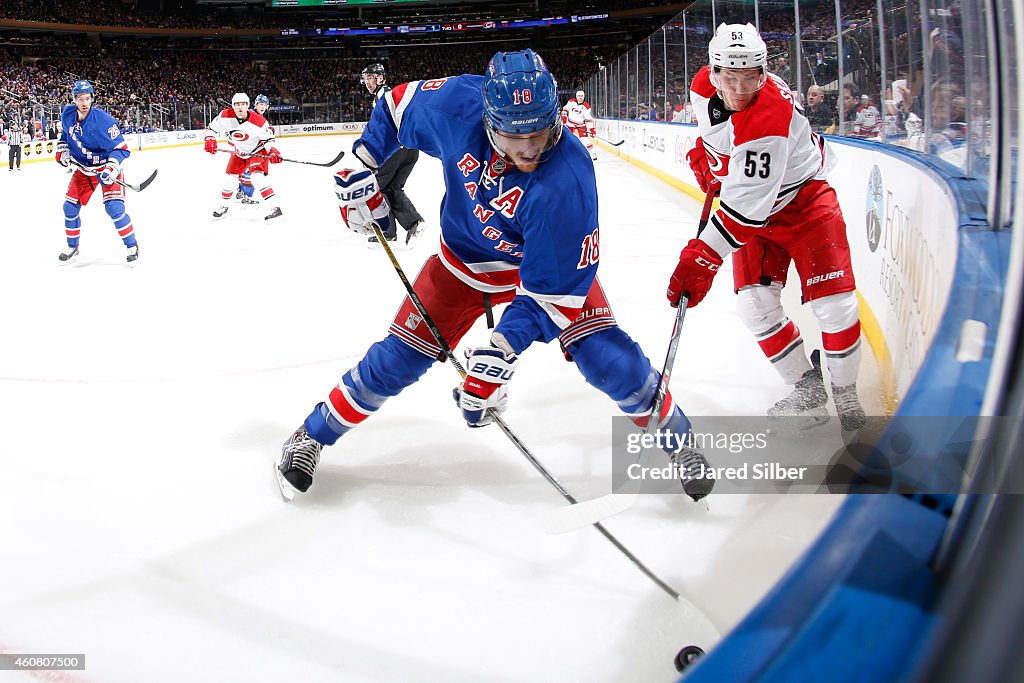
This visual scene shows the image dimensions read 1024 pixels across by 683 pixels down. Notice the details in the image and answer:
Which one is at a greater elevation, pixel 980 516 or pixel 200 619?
pixel 980 516

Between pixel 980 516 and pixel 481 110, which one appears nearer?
pixel 980 516

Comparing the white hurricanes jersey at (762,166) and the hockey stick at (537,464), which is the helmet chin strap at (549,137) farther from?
the white hurricanes jersey at (762,166)

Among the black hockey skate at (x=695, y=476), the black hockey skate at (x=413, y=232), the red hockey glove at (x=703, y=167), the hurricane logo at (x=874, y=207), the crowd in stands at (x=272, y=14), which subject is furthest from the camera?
the crowd in stands at (x=272, y=14)

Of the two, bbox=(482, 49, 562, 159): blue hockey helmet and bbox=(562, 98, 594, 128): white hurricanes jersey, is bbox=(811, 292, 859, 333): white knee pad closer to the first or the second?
bbox=(482, 49, 562, 159): blue hockey helmet

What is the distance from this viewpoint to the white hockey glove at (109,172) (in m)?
5.69

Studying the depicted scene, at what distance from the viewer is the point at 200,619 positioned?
1654 millimetres

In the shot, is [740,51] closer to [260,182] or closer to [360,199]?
[360,199]

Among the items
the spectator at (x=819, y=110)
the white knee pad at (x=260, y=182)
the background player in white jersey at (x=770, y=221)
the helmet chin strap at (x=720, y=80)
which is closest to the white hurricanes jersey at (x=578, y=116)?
the white knee pad at (x=260, y=182)

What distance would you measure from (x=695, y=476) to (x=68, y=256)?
17.2 ft

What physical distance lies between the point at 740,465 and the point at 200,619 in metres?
1.55

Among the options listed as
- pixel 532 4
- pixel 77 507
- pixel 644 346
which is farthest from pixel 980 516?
pixel 532 4

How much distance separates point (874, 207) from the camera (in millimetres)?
3209

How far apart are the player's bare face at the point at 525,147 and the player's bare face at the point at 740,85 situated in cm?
78

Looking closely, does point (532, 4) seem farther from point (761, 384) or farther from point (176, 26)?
point (761, 384)
